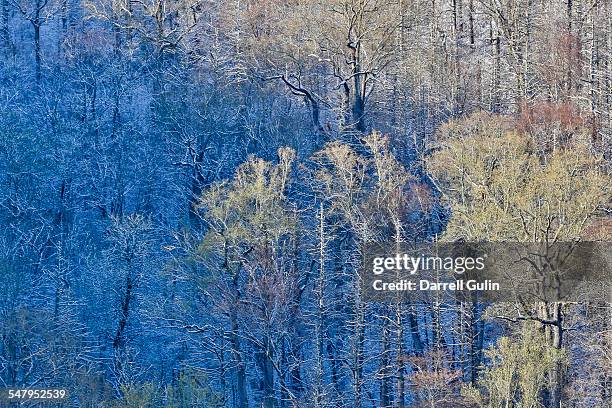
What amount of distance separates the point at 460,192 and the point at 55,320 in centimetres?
1420

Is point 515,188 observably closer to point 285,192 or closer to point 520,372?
point 520,372

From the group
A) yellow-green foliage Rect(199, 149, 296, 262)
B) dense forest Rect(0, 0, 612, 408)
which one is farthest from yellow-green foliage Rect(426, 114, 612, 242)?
yellow-green foliage Rect(199, 149, 296, 262)

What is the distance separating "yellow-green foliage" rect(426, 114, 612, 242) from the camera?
27.5 metres

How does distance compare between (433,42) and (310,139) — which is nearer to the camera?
(310,139)

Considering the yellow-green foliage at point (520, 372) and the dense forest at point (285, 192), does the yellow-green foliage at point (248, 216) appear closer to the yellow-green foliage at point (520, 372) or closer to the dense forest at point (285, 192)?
the dense forest at point (285, 192)

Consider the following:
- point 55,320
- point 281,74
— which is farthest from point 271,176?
point 281,74

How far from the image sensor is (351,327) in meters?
31.7

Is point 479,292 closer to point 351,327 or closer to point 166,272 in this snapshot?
point 351,327

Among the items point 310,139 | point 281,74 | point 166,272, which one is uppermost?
point 281,74

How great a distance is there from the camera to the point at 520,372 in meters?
26.8

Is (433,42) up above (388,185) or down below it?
above

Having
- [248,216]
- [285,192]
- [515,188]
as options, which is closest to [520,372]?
[515,188]

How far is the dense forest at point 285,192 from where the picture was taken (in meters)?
29.0

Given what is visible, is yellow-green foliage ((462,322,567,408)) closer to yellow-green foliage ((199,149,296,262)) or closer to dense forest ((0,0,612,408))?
dense forest ((0,0,612,408))
